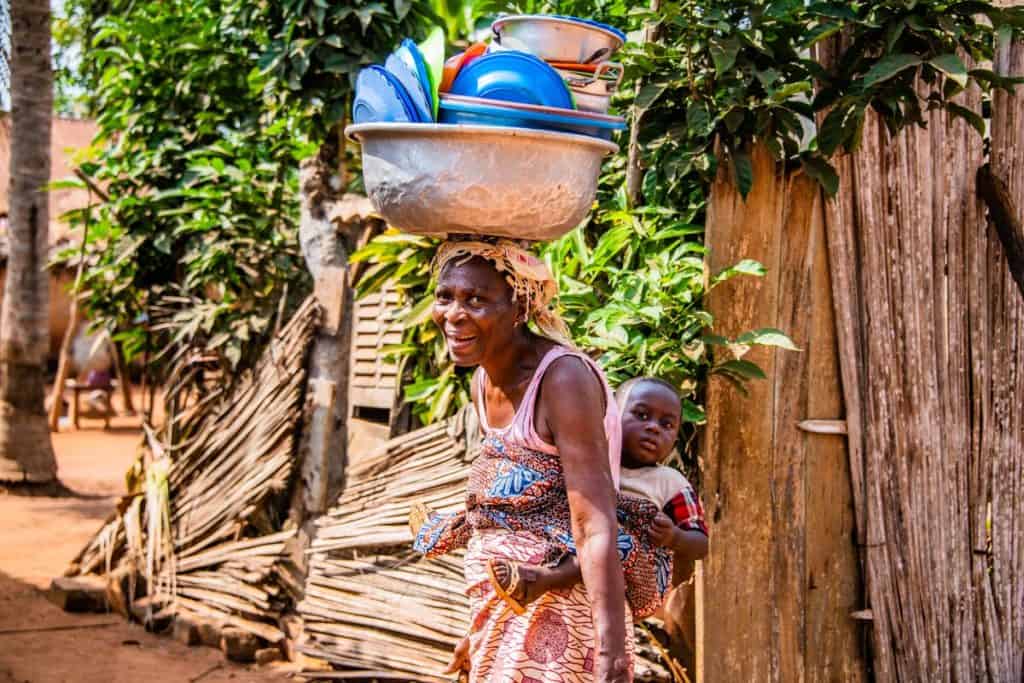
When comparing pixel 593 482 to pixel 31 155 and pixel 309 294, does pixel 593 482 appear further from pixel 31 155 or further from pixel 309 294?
pixel 31 155

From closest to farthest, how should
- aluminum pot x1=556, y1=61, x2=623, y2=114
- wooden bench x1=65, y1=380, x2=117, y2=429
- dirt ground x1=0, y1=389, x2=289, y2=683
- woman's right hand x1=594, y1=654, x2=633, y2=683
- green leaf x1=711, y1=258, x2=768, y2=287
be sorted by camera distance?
woman's right hand x1=594, y1=654, x2=633, y2=683, aluminum pot x1=556, y1=61, x2=623, y2=114, green leaf x1=711, y1=258, x2=768, y2=287, dirt ground x1=0, y1=389, x2=289, y2=683, wooden bench x1=65, y1=380, x2=117, y2=429

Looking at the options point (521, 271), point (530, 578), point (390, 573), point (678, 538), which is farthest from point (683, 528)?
point (390, 573)

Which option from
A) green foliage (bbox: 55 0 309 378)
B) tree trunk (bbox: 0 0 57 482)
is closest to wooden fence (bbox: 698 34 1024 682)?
green foliage (bbox: 55 0 309 378)

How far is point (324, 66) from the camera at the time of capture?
16.4ft

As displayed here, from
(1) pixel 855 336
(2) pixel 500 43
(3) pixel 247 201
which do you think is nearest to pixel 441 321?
(2) pixel 500 43

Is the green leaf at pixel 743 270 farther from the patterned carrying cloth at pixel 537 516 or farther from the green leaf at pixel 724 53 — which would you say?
the patterned carrying cloth at pixel 537 516

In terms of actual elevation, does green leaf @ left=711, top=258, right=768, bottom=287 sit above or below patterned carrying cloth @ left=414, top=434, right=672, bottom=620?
above

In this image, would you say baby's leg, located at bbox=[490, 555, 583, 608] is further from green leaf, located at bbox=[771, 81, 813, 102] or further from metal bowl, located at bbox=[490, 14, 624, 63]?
green leaf, located at bbox=[771, 81, 813, 102]

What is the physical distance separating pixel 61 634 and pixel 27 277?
3.61 metres

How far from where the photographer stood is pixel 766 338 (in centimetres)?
335

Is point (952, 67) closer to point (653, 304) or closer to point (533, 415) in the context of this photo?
point (653, 304)

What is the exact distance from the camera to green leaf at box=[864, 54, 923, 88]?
10.5 ft

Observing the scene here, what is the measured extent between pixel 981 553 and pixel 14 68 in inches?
279

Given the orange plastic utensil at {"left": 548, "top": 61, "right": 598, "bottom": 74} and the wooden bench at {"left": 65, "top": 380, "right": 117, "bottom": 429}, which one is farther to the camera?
the wooden bench at {"left": 65, "top": 380, "right": 117, "bottom": 429}
